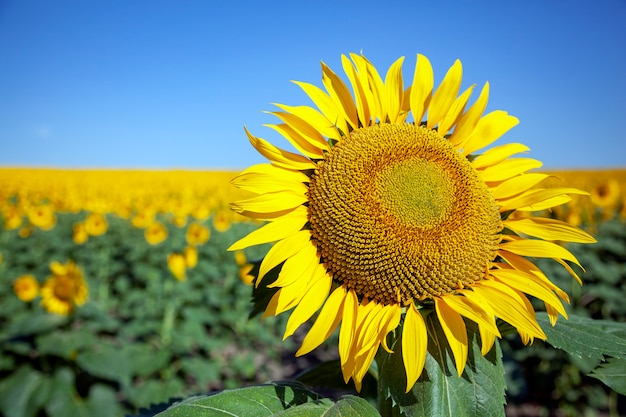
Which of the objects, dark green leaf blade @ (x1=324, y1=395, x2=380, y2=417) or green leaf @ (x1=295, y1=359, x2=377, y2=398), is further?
green leaf @ (x1=295, y1=359, x2=377, y2=398)

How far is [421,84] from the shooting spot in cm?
141

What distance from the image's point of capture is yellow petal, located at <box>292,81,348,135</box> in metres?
1.35

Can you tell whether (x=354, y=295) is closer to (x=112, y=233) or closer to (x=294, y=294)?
(x=294, y=294)

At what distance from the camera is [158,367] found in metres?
5.71

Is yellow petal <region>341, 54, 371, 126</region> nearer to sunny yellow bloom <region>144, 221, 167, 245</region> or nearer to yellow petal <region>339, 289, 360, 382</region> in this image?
yellow petal <region>339, 289, 360, 382</region>

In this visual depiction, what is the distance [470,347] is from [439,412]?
19 cm

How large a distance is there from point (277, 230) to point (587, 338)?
89cm

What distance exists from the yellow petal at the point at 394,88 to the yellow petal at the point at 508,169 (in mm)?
328

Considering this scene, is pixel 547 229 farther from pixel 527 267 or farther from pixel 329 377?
pixel 329 377

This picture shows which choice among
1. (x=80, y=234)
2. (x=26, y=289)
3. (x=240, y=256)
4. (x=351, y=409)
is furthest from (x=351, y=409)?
(x=80, y=234)

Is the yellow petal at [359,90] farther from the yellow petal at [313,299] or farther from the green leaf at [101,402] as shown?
the green leaf at [101,402]

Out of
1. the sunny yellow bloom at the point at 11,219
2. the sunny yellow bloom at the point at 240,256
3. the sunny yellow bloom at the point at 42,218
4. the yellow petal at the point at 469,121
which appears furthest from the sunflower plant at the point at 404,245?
the sunny yellow bloom at the point at 11,219

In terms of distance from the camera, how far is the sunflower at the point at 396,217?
1216 millimetres

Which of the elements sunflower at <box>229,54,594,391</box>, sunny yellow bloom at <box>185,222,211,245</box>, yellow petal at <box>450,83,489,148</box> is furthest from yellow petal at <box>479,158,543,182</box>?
sunny yellow bloom at <box>185,222,211,245</box>
